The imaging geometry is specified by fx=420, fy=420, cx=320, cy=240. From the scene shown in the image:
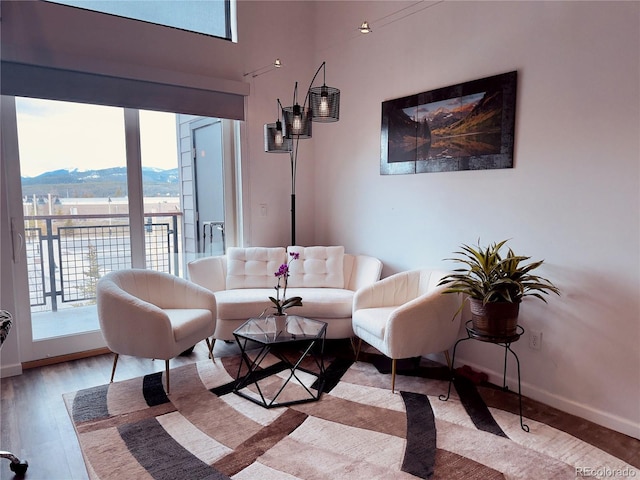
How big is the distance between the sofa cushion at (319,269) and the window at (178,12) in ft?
7.25

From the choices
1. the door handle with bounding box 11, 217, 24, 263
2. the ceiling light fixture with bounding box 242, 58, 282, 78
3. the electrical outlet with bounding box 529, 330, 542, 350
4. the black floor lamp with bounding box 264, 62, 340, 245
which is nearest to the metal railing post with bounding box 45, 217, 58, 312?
the door handle with bounding box 11, 217, 24, 263

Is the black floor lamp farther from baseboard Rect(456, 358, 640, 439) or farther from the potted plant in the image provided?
baseboard Rect(456, 358, 640, 439)

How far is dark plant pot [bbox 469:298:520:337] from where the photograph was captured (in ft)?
7.88

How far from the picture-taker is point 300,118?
3.29 metres

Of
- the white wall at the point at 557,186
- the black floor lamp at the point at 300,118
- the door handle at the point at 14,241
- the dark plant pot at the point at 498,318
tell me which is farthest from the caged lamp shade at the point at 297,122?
the door handle at the point at 14,241

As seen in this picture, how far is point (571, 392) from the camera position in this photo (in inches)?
101

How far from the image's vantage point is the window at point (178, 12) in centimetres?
334

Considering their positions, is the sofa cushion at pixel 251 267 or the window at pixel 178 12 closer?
the window at pixel 178 12

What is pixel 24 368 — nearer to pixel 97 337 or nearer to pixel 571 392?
pixel 97 337

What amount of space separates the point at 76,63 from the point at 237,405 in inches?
108

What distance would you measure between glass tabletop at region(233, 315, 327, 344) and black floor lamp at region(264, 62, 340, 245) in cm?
142

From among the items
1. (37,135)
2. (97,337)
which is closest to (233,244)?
(97,337)

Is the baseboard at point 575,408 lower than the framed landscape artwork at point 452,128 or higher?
lower

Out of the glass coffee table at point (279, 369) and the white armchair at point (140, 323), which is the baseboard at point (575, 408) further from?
the white armchair at point (140, 323)
